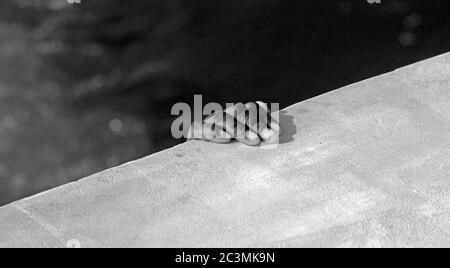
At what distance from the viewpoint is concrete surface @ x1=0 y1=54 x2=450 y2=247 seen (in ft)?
11.7

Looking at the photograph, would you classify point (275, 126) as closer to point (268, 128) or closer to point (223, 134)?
point (268, 128)

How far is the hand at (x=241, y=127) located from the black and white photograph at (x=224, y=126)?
0.01m

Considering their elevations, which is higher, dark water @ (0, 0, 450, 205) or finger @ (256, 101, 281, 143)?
dark water @ (0, 0, 450, 205)

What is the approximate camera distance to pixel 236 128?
4.28 m

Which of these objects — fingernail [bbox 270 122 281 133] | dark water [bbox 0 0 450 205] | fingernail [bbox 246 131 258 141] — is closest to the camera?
fingernail [bbox 246 131 258 141]

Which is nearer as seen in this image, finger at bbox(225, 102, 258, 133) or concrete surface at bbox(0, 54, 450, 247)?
concrete surface at bbox(0, 54, 450, 247)

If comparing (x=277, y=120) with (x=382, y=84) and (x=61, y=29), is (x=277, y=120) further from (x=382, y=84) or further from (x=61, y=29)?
(x=61, y=29)

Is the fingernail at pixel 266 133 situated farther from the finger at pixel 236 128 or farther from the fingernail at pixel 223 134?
the fingernail at pixel 223 134

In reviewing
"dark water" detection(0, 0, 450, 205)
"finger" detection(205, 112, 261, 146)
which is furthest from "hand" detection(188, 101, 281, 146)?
"dark water" detection(0, 0, 450, 205)

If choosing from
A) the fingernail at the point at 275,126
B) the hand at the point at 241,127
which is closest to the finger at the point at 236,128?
the hand at the point at 241,127

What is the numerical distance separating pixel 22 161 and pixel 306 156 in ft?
5.97

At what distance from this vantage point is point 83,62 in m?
4.70

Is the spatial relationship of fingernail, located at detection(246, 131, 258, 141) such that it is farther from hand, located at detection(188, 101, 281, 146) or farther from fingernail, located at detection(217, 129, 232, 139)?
fingernail, located at detection(217, 129, 232, 139)
